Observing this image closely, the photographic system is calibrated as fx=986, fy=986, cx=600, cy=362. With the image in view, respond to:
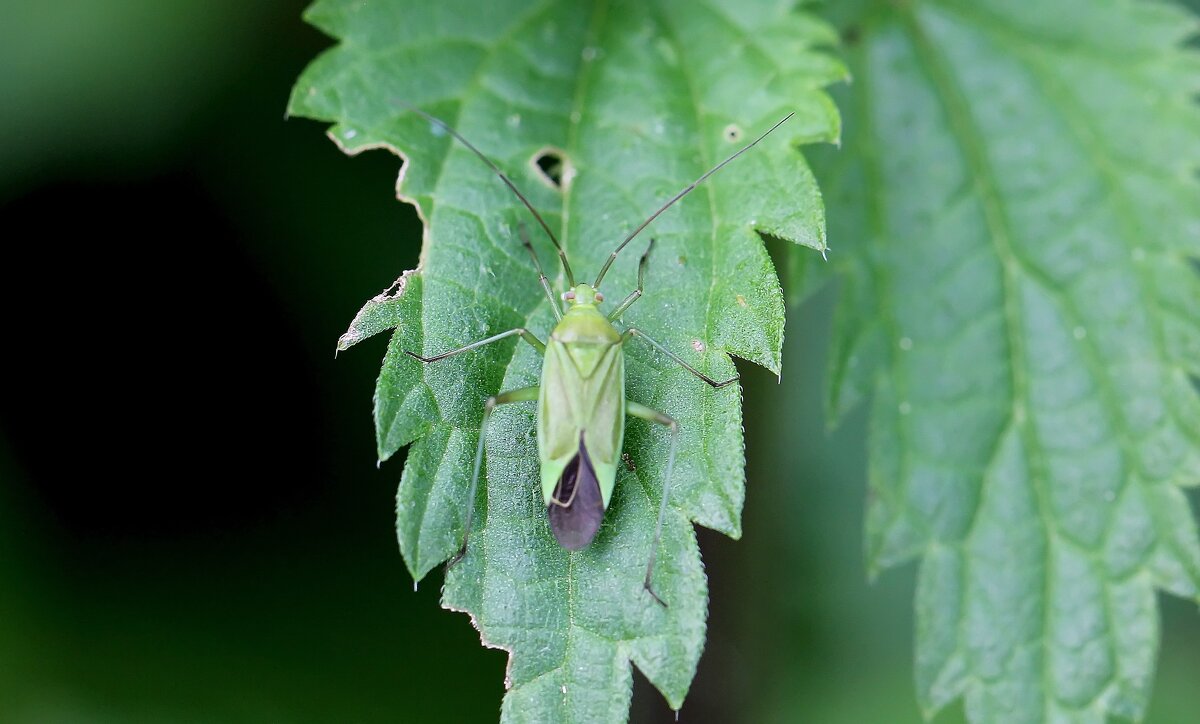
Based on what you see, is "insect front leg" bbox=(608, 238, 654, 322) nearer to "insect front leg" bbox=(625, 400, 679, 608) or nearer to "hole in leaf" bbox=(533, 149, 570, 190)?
"insect front leg" bbox=(625, 400, 679, 608)

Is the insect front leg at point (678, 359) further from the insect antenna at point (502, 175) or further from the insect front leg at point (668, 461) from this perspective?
the insect antenna at point (502, 175)

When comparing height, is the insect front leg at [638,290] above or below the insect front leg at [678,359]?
above

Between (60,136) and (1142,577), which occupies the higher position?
(60,136)

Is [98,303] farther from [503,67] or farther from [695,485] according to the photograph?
[695,485]

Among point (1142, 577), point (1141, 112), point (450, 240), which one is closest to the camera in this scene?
point (450, 240)

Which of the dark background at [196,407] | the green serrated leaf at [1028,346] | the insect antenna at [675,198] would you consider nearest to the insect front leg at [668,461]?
the insect antenna at [675,198]

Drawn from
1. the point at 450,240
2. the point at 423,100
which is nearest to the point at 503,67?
the point at 423,100

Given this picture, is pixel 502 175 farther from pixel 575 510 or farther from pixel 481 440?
pixel 575 510
